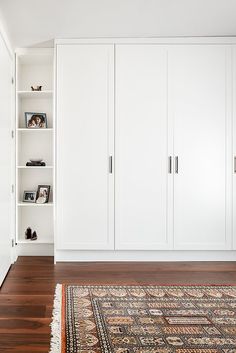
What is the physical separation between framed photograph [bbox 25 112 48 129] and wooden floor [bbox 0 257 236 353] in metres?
1.56

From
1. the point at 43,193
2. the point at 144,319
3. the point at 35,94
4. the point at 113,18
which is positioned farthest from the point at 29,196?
the point at 144,319

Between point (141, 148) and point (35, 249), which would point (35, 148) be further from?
point (141, 148)

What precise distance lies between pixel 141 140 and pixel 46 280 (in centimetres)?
177

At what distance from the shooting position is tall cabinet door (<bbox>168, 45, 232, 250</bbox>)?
3961mm

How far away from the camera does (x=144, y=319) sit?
2.45m

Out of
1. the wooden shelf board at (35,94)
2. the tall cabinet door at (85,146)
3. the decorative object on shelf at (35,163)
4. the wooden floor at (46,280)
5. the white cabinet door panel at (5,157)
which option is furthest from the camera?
the decorative object on shelf at (35,163)

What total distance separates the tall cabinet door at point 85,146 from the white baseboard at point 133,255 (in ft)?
0.34

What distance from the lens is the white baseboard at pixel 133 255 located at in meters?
4.03

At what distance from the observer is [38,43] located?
404 cm

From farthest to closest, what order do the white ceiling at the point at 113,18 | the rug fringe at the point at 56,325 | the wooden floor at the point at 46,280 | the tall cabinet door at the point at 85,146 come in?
the tall cabinet door at the point at 85,146 < the white ceiling at the point at 113,18 < the wooden floor at the point at 46,280 < the rug fringe at the point at 56,325

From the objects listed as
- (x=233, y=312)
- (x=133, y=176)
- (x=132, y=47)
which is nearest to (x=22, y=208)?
(x=133, y=176)

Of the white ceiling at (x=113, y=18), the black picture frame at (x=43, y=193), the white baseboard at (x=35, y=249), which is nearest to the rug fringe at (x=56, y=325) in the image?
the white baseboard at (x=35, y=249)

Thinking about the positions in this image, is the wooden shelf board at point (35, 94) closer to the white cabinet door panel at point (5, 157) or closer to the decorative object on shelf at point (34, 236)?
the white cabinet door panel at point (5, 157)

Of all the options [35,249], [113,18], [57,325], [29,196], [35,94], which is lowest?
[57,325]
